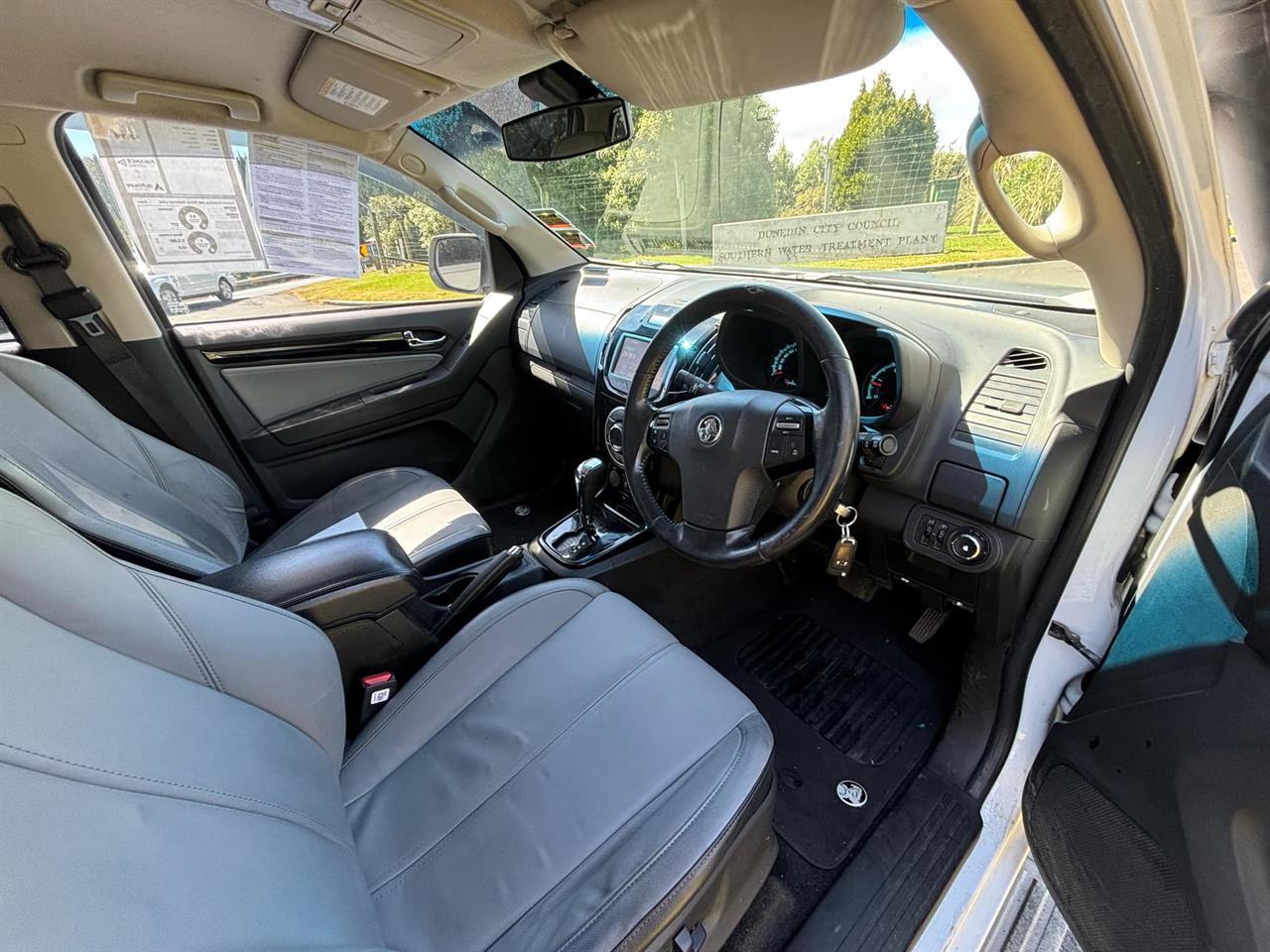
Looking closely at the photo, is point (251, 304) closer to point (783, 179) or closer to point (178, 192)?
point (178, 192)

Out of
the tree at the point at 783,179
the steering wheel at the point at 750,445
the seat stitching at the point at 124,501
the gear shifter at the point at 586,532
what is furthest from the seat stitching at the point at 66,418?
the tree at the point at 783,179

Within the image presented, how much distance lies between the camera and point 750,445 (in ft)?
3.76

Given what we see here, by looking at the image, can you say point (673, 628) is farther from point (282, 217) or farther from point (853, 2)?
point (282, 217)

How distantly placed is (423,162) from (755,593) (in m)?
1.69

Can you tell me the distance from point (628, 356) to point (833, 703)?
1.09 metres

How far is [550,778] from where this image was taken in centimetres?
90

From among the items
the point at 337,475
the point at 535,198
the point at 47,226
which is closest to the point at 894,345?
the point at 535,198

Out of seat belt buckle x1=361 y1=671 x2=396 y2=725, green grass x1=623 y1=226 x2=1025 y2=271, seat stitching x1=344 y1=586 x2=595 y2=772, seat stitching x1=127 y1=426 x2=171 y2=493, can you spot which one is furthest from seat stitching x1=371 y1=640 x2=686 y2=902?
seat stitching x1=127 y1=426 x2=171 y2=493

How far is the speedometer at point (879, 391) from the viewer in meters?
1.33

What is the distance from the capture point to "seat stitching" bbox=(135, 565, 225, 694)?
75 centimetres

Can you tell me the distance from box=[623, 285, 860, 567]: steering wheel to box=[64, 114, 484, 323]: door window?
111 centimetres

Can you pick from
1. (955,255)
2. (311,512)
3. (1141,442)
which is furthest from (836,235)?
(311,512)

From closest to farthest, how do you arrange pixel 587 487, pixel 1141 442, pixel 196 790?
pixel 196 790 < pixel 1141 442 < pixel 587 487

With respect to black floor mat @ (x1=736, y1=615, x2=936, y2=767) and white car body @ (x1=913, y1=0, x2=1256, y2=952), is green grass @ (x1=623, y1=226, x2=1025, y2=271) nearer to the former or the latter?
white car body @ (x1=913, y1=0, x2=1256, y2=952)
